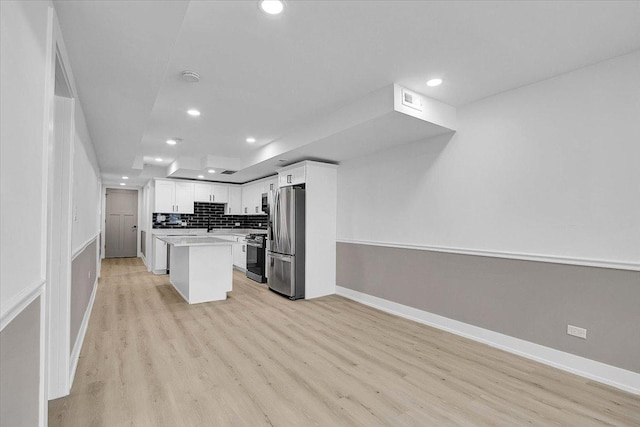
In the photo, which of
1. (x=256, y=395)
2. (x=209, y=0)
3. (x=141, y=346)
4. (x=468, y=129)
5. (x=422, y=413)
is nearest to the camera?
(x=209, y=0)

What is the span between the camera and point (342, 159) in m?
5.05

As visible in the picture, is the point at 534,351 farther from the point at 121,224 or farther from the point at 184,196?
the point at 121,224

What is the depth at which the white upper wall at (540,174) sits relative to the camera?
2428mm

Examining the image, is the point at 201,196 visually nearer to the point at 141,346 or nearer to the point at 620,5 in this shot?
the point at 141,346

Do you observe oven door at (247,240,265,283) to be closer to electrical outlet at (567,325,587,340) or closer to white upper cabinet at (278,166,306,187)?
white upper cabinet at (278,166,306,187)

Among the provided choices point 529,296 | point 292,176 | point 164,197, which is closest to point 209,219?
point 164,197

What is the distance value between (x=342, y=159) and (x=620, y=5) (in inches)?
138

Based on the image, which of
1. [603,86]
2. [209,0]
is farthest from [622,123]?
[209,0]

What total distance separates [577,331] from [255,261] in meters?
5.11

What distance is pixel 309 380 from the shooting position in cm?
240

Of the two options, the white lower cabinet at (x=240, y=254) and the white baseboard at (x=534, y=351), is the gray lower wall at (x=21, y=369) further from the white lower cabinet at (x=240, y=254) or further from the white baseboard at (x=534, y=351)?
the white lower cabinet at (x=240, y=254)

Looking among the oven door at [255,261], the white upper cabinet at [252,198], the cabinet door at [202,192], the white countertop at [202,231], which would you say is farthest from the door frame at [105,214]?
the oven door at [255,261]

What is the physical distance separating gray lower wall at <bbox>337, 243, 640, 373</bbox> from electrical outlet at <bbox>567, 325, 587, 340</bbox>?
3 centimetres

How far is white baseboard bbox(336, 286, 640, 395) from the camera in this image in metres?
2.36
